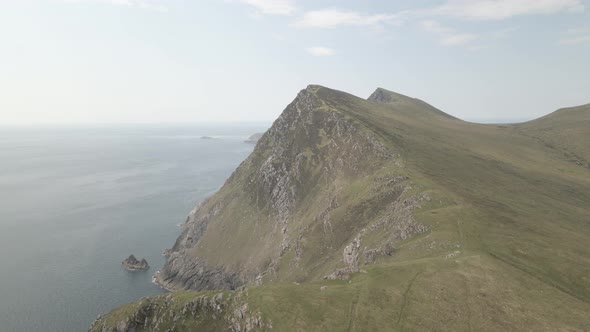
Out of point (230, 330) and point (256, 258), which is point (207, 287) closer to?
point (256, 258)

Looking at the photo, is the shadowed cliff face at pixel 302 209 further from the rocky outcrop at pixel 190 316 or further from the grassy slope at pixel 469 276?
the rocky outcrop at pixel 190 316

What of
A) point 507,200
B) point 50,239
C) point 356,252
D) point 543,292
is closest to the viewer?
point 543,292

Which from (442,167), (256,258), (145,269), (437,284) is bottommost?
(145,269)

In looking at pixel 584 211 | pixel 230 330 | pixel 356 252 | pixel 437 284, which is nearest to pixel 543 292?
pixel 437 284

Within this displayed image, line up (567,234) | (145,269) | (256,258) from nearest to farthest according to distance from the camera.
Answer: (567,234)
(256,258)
(145,269)

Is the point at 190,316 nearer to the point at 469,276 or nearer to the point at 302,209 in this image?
the point at 469,276

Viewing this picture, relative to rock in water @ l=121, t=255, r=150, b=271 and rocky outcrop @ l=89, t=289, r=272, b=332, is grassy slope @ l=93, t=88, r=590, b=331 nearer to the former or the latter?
rocky outcrop @ l=89, t=289, r=272, b=332

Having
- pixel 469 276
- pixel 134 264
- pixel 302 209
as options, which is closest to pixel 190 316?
pixel 469 276
